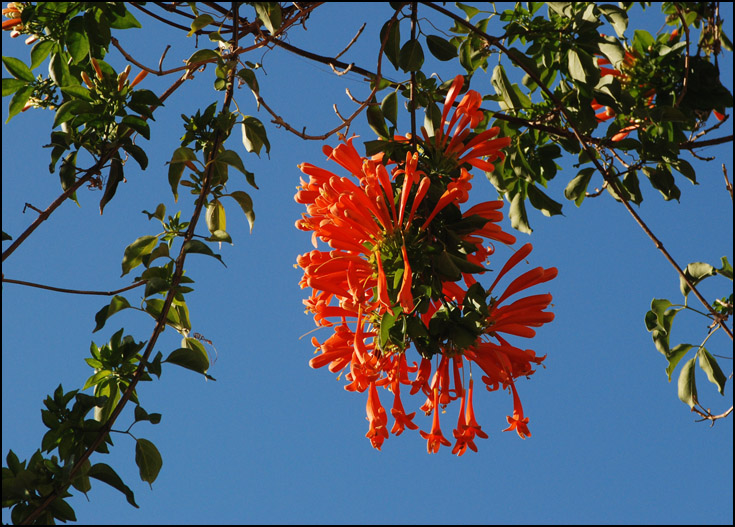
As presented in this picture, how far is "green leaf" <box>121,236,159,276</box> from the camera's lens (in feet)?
7.26

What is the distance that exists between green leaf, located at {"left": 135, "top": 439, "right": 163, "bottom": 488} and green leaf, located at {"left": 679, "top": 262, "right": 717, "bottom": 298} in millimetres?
2140

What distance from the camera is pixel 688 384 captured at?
293 cm

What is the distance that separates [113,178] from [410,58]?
103 cm

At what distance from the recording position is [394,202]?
1.98m

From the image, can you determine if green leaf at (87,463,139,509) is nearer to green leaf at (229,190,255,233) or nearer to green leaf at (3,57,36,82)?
green leaf at (229,190,255,233)

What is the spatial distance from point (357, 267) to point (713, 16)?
244cm

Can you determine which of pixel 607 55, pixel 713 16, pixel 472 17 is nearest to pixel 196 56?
pixel 472 17

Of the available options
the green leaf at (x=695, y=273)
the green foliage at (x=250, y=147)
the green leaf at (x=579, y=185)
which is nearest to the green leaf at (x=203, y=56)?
the green foliage at (x=250, y=147)

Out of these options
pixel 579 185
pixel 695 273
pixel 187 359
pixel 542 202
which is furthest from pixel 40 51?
pixel 695 273

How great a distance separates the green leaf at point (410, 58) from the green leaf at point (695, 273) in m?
1.45

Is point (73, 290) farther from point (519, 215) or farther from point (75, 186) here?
point (519, 215)

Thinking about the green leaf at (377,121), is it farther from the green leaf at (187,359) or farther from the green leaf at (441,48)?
the green leaf at (187,359)

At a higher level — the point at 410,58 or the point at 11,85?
the point at 410,58

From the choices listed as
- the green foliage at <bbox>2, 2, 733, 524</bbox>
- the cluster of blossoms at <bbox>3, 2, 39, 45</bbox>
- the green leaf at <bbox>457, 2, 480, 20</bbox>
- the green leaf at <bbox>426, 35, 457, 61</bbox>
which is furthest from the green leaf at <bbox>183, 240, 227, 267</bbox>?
the green leaf at <bbox>457, 2, 480, 20</bbox>
